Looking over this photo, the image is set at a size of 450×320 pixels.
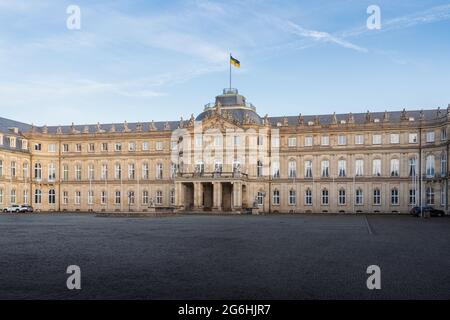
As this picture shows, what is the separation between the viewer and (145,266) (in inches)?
681

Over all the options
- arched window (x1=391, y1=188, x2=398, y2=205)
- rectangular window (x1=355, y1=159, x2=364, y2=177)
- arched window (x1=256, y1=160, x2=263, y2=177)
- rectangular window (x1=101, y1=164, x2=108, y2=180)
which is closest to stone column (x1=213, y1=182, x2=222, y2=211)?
arched window (x1=256, y1=160, x2=263, y2=177)

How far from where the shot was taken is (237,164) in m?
81.3

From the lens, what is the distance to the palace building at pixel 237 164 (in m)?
77.1

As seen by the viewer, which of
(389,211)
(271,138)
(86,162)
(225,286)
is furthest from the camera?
(86,162)

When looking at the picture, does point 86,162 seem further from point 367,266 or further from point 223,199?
point 367,266

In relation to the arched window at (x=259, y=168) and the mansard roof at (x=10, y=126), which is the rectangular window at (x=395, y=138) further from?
the mansard roof at (x=10, y=126)

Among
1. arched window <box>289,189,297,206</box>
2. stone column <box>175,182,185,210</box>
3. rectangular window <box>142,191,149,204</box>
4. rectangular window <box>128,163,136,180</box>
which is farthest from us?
rectangular window <box>128,163,136,180</box>

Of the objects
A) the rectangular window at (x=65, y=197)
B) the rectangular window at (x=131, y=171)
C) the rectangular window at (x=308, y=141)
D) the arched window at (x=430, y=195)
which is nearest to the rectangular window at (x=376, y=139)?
the rectangular window at (x=308, y=141)

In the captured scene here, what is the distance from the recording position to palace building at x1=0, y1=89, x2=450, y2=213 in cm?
7706

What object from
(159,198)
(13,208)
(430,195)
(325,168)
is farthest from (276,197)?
(13,208)

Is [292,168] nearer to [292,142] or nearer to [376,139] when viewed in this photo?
[292,142]

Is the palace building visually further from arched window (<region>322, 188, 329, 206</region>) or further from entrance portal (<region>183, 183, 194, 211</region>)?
entrance portal (<region>183, 183, 194, 211</region>)
